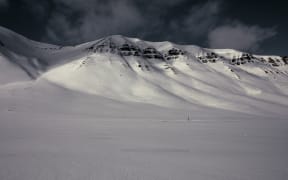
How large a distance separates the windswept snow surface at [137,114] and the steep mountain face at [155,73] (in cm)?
45

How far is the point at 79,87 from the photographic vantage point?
54.1m

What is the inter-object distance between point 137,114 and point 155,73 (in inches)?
2128

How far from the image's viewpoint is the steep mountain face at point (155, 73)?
51.7 meters

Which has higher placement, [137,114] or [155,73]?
[155,73]

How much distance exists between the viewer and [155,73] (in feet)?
258

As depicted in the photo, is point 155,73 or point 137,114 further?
point 155,73

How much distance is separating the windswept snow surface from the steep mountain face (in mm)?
445

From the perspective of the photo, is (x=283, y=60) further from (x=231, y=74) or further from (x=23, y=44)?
(x=23, y=44)

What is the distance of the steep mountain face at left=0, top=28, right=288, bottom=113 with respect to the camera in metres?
51.7

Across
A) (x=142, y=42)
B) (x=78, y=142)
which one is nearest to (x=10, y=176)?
(x=78, y=142)

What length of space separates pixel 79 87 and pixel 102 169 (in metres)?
53.5

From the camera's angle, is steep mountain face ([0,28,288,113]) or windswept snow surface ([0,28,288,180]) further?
steep mountain face ([0,28,288,113])

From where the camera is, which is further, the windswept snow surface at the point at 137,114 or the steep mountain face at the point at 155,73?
the steep mountain face at the point at 155,73

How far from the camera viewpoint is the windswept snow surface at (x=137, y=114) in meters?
4.91
